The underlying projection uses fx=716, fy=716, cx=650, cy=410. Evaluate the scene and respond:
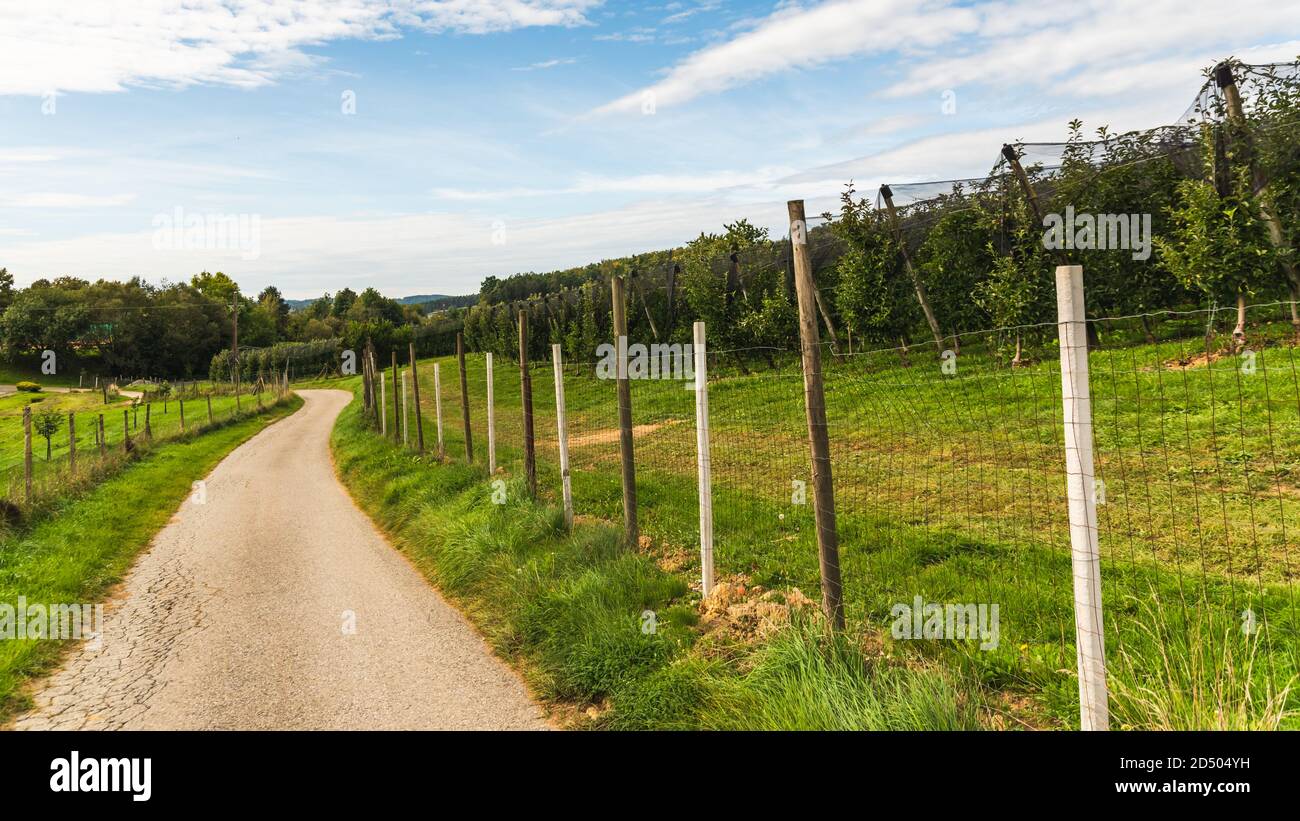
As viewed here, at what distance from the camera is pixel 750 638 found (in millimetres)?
4469

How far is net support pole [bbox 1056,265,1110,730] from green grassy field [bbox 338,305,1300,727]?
0.38 m

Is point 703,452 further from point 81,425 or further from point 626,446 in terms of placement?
point 81,425

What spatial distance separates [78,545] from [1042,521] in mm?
10770

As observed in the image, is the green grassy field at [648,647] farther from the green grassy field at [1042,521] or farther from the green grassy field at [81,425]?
the green grassy field at [81,425]

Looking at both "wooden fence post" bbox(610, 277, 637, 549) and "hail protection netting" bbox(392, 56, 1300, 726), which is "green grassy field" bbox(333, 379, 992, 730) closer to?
"wooden fence post" bbox(610, 277, 637, 549)

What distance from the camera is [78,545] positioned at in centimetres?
862

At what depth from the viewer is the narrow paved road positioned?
4332 millimetres

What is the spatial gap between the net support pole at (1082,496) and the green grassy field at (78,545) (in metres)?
5.98

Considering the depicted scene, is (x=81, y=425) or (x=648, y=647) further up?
(x=81, y=425)

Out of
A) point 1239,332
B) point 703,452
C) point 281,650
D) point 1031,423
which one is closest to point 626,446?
point 703,452

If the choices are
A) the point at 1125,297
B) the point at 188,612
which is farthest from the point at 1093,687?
the point at 1125,297

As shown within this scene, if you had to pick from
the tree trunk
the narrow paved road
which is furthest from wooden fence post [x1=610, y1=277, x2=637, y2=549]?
the tree trunk

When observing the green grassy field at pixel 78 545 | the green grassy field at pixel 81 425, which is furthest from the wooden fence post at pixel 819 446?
the green grassy field at pixel 81 425

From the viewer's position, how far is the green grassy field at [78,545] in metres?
5.30
